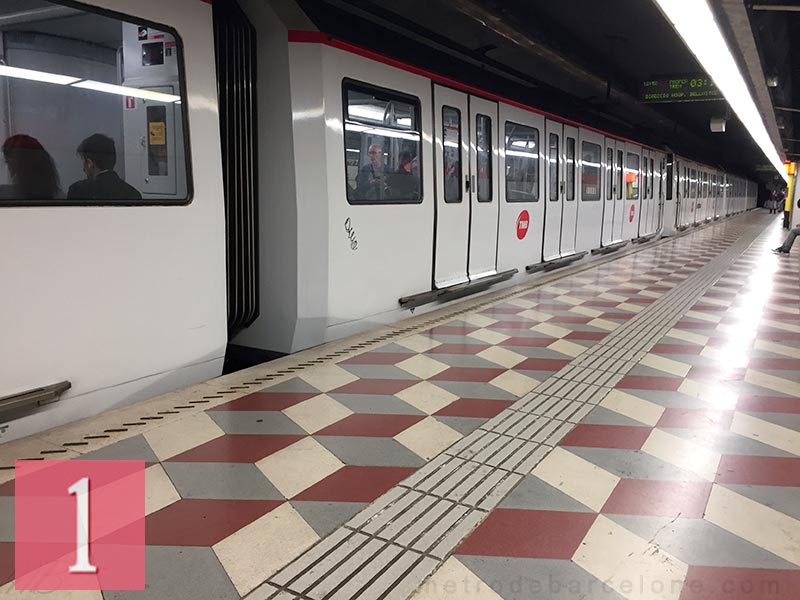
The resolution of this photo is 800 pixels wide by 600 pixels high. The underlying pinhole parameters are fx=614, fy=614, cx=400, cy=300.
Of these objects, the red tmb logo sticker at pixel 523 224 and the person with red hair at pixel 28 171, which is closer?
the person with red hair at pixel 28 171

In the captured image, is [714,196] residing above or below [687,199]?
above

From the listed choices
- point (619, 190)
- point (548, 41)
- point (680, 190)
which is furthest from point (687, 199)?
point (548, 41)

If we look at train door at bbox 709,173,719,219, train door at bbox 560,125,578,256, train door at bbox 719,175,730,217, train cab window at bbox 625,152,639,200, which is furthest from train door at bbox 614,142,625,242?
train door at bbox 719,175,730,217

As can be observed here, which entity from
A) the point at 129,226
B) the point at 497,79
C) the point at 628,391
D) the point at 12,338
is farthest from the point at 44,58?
the point at 497,79

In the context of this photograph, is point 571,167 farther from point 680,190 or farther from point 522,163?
point 680,190

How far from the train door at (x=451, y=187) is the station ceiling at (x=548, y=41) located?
0.31m

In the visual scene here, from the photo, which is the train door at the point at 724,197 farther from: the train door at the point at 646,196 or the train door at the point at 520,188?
the train door at the point at 520,188

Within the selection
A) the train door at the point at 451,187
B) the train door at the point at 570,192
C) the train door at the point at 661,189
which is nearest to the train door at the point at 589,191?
the train door at the point at 570,192

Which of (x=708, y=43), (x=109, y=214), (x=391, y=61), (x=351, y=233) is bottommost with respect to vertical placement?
(x=351, y=233)

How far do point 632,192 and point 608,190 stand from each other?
1959 mm

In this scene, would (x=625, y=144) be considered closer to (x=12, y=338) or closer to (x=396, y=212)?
(x=396, y=212)

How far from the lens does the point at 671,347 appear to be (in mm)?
4852

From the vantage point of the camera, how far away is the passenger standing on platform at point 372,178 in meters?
4.67

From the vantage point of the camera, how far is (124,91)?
3.08 m
